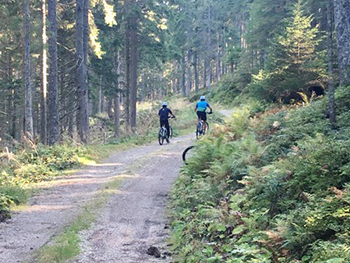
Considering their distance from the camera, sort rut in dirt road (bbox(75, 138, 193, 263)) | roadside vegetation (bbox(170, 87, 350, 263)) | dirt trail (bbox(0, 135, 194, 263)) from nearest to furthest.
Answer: roadside vegetation (bbox(170, 87, 350, 263)) → rut in dirt road (bbox(75, 138, 193, 263)) → dirt trail (bbox(0, 135, 194, 263))

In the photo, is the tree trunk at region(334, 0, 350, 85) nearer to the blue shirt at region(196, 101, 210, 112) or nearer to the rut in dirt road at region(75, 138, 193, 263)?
the rut in dirt road at region(75, 138, 193, 263)

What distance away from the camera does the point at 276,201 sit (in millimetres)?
5383

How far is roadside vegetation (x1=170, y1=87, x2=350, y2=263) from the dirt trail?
1.89ft

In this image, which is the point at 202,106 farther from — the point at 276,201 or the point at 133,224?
the point at 276,201

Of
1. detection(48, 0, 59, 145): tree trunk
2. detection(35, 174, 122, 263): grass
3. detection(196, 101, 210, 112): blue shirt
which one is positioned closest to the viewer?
detection(35, 174, 122, 263): grass

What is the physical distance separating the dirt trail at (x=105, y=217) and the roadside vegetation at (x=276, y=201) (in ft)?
1.89

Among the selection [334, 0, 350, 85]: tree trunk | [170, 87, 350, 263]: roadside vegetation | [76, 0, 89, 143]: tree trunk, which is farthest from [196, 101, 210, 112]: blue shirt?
[170, 87, 350, 263]: roadside vegetation

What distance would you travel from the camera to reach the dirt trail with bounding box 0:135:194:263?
5.87 meters

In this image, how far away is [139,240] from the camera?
6.38 metres

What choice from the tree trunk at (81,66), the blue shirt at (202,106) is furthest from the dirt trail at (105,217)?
the tree trunk at (81,66)

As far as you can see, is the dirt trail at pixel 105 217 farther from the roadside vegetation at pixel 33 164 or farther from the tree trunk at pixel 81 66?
the tree trunk at pixel 81 66

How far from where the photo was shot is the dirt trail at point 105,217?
5.87 meters

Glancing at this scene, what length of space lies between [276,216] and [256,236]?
455 millimetres

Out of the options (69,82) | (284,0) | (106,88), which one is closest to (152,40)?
(106,88)
